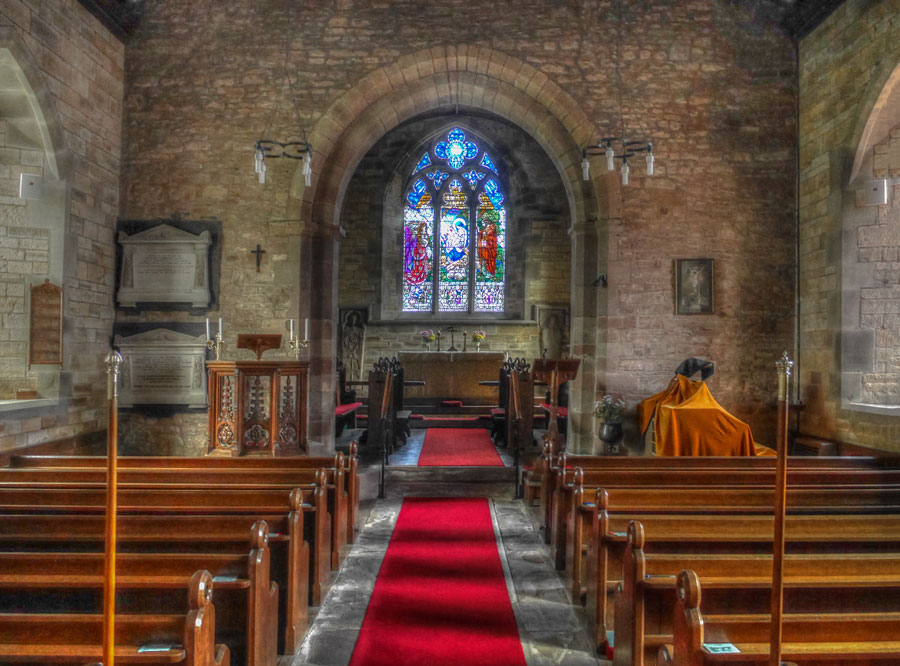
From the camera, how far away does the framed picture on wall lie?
7.70 metres

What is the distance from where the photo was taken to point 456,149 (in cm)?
1340

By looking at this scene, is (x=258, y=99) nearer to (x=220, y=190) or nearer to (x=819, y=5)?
(x=220, y=190)

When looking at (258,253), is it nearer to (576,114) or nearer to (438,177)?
(576,114)

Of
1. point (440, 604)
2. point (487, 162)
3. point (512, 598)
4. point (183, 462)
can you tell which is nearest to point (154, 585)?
point (440, 604)

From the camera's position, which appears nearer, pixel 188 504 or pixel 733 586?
pixel 733 586

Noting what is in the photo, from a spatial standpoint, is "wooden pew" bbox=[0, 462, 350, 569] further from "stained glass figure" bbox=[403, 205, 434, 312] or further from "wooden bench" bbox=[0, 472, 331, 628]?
"stained glass figure" bbox=[403, 205, 434, 312]

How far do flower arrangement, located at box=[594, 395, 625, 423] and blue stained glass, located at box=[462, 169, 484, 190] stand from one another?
7242mm

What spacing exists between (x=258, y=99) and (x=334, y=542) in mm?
5883

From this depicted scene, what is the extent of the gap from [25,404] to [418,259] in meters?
8.42

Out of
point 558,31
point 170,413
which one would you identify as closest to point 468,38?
point 558,31

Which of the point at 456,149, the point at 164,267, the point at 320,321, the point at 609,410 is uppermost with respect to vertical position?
the point at 456,149

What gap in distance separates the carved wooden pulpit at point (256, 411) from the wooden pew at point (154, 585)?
3194mm

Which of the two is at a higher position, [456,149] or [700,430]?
[456,149]

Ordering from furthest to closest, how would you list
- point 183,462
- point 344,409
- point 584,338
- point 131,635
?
point 344,409, point 584,338, point 183,462, point 131,635
